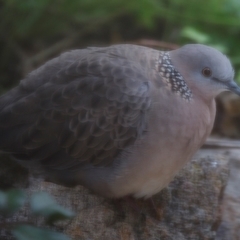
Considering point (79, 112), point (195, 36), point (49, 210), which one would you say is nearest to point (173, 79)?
point (79, 112)

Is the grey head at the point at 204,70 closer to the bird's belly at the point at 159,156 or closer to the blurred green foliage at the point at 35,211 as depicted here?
the bird's belly at the point at 159,156

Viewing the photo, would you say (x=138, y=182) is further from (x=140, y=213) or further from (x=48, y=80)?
(x=48, y=80)

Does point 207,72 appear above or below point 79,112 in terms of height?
above

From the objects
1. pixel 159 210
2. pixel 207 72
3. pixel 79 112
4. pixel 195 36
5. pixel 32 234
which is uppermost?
pixel 207 72

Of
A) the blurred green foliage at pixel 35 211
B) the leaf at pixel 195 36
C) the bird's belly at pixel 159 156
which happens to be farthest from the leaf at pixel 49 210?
the leaf at pixel 195 36

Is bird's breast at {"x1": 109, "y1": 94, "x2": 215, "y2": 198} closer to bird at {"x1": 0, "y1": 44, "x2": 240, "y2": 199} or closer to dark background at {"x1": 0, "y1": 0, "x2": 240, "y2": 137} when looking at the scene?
bird at {"x1": 0, "y1": 44, "x2": 240, "y2": 199}

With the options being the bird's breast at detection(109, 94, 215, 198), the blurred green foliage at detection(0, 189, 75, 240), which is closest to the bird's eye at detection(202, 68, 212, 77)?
the bird's breast at detection(109, 94, 215, 198)

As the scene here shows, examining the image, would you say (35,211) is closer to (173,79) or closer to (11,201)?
(11,201)
